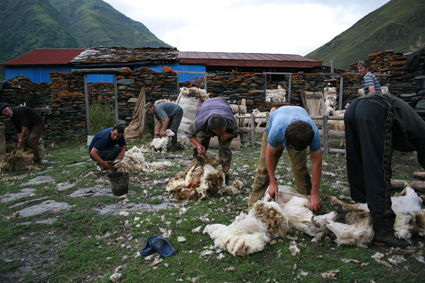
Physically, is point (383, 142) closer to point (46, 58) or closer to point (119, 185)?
point (119, 185)

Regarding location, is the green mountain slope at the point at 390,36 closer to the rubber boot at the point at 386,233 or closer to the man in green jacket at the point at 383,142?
the man in green jacket at the point at 383,142

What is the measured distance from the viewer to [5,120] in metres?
8.84

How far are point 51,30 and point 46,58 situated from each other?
26844 millimetres

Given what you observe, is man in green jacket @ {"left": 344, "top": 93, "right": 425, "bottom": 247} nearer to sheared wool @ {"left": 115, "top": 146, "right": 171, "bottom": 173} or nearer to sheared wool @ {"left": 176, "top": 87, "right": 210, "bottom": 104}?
sheared wool @ {"left": 115, "top": 146, "right": 171, "bottom": 173}

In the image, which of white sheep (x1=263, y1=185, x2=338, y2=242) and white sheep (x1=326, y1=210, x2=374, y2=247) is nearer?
white sheep (x1=326, y1=210, x2=374, y2=247)

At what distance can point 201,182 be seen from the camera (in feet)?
12.2

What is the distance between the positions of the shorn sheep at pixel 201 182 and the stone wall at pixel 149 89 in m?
7.37

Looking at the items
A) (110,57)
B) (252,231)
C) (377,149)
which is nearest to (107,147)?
(252,231)

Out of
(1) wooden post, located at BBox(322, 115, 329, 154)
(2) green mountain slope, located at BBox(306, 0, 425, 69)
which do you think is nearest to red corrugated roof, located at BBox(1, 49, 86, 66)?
(1) wooden post, located at BBox(322, 115, 329, 154)

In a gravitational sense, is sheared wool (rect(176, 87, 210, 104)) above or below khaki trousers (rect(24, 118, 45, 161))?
above

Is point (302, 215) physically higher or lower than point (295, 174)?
lower

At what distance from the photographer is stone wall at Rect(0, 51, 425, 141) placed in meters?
9.59

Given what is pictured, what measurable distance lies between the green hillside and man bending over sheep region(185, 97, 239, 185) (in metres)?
32.0

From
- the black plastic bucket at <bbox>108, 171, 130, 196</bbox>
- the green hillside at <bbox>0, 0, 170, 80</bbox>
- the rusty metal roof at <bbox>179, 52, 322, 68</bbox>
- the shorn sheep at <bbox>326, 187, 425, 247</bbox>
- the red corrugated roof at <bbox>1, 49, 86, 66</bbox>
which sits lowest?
the black plastic bucket at <bbox>108, 171, 130, 196</bbox>
